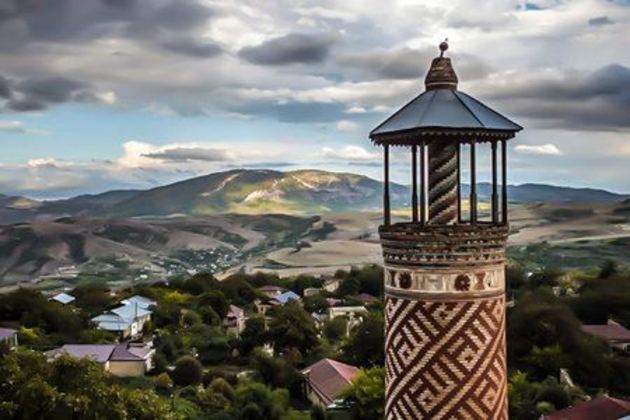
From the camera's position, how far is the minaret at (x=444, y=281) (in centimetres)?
1045

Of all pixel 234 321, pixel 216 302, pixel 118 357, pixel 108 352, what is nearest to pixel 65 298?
pixel 216 302

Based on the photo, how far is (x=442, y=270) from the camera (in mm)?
10547

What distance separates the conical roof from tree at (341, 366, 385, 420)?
26.1 metres

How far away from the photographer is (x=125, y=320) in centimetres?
6719

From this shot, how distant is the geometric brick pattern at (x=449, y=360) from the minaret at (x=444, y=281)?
1 cm

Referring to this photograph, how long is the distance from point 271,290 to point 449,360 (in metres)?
85.2

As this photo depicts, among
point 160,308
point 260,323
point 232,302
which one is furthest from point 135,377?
point 232,302

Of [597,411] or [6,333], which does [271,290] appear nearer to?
[6,333]

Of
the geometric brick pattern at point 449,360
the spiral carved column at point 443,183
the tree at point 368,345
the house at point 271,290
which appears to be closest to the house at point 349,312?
the house at point 271,290

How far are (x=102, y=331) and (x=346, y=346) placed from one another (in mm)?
24080

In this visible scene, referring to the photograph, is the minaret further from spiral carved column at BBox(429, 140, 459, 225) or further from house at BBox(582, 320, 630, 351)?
house at BBox(582, 320, 630, 351)

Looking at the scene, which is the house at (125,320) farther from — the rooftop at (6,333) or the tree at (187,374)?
the tree at (187,374)

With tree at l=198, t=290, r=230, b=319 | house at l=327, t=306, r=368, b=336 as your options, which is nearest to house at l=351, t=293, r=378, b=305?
house at l=327, t=306, r=368, b=336

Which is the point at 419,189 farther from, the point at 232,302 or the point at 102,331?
the point at 232,302
